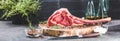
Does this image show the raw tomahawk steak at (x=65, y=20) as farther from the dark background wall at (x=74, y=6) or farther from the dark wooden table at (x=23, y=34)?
the dark background wall at (x=74, y=6)

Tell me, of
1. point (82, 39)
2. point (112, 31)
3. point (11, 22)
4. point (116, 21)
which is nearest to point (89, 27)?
point (82, 39)

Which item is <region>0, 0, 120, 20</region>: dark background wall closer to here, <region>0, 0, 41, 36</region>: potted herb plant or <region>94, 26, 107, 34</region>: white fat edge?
<region>0, 0, 41, 36</region>: potted herb plant

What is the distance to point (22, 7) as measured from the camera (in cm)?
412

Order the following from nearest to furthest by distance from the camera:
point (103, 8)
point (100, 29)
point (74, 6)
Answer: point (100, 29) < point (103, 8) < point (74, 6)

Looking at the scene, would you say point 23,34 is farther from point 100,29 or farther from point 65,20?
point 100,29

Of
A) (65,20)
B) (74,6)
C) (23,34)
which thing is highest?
(74,6)

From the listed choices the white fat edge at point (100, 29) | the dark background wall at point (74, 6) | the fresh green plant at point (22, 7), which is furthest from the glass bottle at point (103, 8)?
the fresh green plant at point (22, 7)

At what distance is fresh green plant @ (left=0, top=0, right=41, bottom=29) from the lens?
13.8 feet

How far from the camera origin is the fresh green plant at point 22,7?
13.8 ft

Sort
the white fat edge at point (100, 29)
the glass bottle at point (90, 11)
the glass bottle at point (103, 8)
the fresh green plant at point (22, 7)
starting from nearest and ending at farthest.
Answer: the white fat edge at point (100, 29), the glass bottle at point (90, 11), the fresh green plant at point (22, 7), the glass bottle at point (103, 8)

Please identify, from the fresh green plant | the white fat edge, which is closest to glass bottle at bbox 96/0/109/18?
the white fat edge

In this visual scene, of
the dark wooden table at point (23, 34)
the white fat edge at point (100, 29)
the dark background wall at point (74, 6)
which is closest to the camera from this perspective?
the dark wooden table at point (23, 34)

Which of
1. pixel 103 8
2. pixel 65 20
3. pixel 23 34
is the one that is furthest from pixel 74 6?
pixel 23 34

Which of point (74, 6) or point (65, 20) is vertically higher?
point (74, 6)
